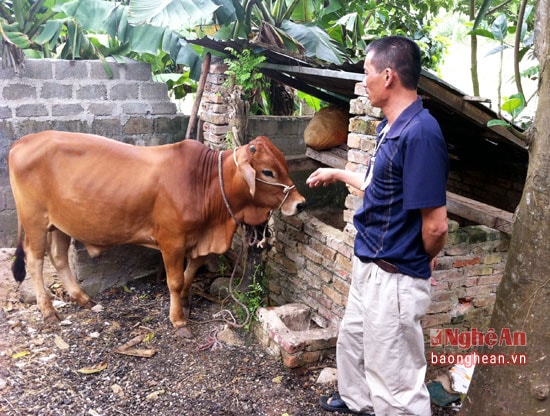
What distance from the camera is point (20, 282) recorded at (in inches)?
177

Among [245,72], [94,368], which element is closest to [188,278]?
[94,368]

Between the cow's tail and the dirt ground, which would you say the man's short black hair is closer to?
the dirt ground

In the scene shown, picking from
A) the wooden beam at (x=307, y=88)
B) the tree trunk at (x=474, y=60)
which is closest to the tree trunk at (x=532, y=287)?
the wooden beam at (x=307, y=88)

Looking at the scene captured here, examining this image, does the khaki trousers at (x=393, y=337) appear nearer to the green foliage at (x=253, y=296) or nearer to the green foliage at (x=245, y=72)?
the green foliage at (x=253, y=296)

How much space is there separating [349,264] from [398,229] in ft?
4.08

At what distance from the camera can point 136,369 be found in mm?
3699

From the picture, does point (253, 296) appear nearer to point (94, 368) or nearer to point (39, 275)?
point (94, 368)

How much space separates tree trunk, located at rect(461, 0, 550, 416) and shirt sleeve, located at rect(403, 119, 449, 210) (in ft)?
1.55

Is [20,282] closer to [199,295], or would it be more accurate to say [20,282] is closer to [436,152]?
[199,295]

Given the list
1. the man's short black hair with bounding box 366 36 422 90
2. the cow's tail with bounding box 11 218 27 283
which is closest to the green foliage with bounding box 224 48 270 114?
the man's short black hair with bounding box 366 36 422 90

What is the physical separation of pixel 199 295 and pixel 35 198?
1660 millimetres

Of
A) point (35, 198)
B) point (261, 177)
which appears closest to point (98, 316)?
point (35, 198)

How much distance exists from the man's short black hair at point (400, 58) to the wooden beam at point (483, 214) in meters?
1.50

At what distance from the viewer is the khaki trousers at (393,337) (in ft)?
8.53
